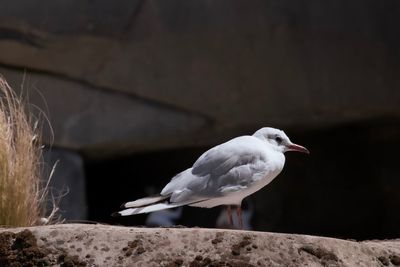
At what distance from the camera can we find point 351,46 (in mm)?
6508

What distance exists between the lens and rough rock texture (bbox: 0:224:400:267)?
2459 mm

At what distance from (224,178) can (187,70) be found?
113 inches

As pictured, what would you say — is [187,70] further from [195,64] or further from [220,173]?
[220,173]

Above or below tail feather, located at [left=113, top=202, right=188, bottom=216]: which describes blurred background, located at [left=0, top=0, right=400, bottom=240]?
above

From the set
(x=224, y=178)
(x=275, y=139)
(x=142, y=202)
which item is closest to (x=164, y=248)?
(x=142, y=202)

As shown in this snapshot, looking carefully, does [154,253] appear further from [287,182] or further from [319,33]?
[287,182]

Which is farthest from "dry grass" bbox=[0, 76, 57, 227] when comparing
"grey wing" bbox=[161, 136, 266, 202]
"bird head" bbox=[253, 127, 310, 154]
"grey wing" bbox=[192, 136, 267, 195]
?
"bird head" bbox=[253, 127, 310, 154]

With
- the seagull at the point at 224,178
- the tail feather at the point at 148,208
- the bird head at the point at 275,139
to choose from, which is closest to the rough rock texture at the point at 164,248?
the tail feather at the point at 148,208

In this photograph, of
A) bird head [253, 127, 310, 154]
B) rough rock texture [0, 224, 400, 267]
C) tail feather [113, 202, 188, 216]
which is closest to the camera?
rough rock texture [0, 224, 400, 267]

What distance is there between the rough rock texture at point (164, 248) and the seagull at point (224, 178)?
2.96 feet

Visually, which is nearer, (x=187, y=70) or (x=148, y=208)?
(x=148, y=208)

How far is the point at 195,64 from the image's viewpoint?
6.35 meters

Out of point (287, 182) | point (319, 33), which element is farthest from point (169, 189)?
point (287, 182)

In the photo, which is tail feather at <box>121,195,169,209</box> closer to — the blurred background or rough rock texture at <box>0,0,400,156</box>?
the blurred background
